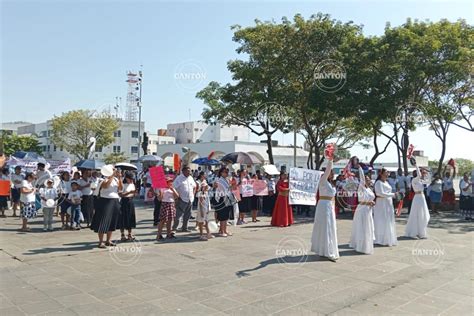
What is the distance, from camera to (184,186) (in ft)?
34.8

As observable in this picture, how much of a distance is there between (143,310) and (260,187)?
1010 cm

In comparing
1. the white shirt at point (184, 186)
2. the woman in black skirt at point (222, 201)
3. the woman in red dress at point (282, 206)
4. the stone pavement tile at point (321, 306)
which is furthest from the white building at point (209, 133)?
the stone pavement tile at point (321, 306)

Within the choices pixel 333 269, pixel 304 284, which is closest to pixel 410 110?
pixel 333 269

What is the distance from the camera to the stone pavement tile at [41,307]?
16.3 ft

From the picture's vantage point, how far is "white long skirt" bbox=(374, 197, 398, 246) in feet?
32.1

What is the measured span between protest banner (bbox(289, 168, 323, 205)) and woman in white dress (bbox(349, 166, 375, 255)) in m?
1.71

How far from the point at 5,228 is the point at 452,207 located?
58.6ft

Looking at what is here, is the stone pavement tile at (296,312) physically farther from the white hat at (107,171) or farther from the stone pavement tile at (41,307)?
the white hat at (107,171)

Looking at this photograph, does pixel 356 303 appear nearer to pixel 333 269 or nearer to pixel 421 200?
pixel 333 269

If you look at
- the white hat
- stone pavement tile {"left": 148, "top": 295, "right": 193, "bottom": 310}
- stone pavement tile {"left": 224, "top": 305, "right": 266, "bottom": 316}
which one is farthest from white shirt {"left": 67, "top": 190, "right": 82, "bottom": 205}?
stone pavement tile {"left": 224, "top": 305, "right": 266, "bottom": 316}

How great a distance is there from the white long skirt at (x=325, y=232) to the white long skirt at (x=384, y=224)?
2.25 meters

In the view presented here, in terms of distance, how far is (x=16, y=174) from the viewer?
14.5 m

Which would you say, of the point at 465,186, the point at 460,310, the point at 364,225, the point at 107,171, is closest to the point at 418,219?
the point at 364,225

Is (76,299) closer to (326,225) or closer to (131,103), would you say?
(326,225)
